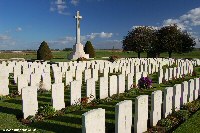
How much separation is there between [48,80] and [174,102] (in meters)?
6.77

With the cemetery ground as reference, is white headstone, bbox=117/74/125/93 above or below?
above

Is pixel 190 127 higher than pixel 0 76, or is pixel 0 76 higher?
pixel 0 76

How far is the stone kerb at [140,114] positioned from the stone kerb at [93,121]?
122cm

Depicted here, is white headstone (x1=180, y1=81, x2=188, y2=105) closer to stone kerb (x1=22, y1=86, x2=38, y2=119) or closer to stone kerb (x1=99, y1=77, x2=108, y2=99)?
stone kerb (x1=99, y1=77, x2=108, y2=99)

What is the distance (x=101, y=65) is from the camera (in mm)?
23000

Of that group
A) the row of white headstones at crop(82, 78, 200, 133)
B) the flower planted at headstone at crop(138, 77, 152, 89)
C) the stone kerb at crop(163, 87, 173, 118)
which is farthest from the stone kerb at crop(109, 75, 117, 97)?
the stone kerb at crop(163, 87, 173, 118)

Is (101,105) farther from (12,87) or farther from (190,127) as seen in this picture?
(12,87)

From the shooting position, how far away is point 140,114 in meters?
7.67

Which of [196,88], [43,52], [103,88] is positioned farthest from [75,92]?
[43,52]

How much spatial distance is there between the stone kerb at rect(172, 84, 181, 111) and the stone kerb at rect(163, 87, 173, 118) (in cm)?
29

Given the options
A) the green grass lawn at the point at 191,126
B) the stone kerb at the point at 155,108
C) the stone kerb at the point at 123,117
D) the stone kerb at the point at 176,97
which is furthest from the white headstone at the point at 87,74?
the stone kerb at the point at 123,117

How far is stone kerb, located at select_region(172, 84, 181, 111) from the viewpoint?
950 centimetres

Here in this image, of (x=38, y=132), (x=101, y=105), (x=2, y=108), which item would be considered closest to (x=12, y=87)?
(x=2, y=108)

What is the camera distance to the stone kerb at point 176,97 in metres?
9.50
